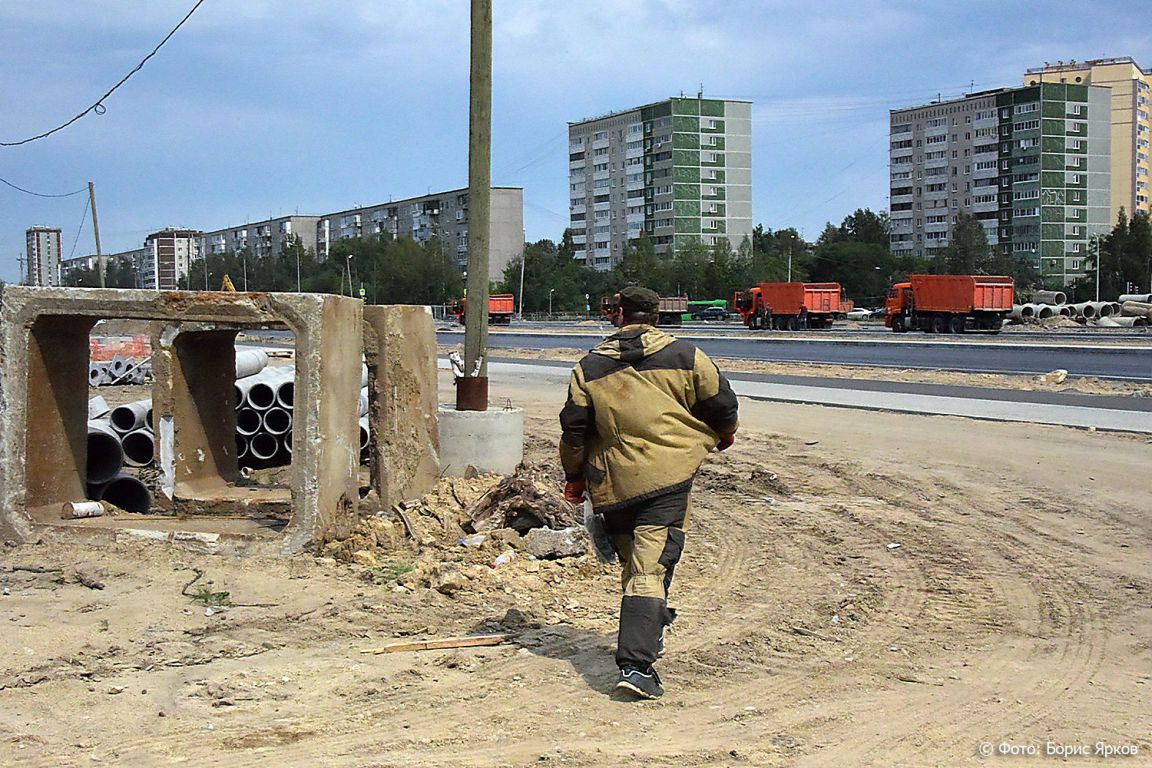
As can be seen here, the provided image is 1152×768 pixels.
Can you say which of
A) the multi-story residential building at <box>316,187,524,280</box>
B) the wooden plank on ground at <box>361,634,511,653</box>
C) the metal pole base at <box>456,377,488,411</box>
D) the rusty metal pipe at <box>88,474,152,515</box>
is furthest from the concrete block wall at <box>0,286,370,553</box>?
the multi-story residential building at <box>316,187,524,280</box>

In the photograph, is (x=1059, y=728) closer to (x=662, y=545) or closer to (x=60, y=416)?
(x=662, y=545)

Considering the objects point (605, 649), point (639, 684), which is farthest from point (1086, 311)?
point (639, 684)

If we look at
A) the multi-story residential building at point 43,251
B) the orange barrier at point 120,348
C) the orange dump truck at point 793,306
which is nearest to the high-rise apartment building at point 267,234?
the multi-story residential building at point 43,251

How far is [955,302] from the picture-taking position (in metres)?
54.3

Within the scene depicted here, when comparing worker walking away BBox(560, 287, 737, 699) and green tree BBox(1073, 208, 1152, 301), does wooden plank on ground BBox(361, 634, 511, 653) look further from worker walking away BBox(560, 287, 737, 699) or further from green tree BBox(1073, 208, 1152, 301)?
green tree BBox(1073, 208, 1152, 301)

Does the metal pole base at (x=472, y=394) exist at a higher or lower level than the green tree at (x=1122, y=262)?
lower

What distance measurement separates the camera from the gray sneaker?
5184 mm

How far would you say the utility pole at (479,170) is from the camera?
11.1m

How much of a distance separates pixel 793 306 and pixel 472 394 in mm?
54246

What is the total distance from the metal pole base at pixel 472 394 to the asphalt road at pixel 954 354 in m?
18.8

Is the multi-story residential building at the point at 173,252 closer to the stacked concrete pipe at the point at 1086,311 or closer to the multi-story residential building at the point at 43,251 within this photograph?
the multi-story residential building at the point at 43,251

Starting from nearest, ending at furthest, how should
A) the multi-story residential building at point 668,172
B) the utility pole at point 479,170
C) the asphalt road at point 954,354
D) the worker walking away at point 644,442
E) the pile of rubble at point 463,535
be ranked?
the worker walking away at point 644,442 < the pile of rubble at point 463,535 < the utility pole at point 479,170 < the asphalt road at point 954,354 < the multi-story residential building at point 668,172

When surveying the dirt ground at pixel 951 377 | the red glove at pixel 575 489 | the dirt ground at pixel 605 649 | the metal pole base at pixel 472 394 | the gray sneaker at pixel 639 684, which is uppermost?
the metal pole base at pixel 472 394

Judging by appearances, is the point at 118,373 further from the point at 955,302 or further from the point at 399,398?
the point at 955,302
